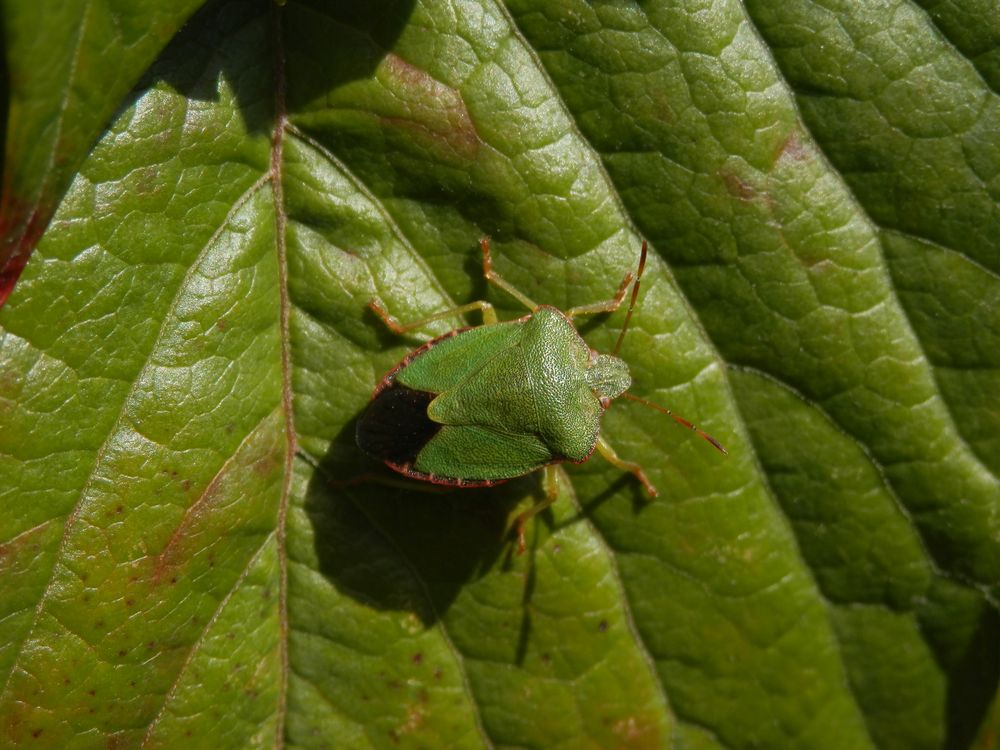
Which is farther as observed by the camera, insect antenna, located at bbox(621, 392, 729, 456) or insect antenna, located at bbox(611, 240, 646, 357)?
insect antenna, located at bbox(621, 392, 729, 456)

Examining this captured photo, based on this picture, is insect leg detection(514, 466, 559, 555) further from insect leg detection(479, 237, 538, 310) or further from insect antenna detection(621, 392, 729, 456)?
insect leg detection(479, 237, 538, 310)

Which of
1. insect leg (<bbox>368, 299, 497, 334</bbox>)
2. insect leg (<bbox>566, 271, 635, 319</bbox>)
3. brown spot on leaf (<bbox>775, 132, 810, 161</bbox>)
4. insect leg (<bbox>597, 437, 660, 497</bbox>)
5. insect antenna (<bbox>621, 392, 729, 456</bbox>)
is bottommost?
insect leg (<bbox>597, 437, 660, 497</bbox>)

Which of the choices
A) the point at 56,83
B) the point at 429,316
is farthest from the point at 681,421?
the point at 56,83

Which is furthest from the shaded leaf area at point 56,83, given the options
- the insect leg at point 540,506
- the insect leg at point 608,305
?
the insect leg at point 540,506

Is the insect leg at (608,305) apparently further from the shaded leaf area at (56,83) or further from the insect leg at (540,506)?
the shaded leaf area at (56,83)

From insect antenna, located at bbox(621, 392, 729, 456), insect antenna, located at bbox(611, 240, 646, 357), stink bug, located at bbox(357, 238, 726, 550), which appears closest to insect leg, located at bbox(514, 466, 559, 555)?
stink bug, located at bbox(357, 238, 726, 550)

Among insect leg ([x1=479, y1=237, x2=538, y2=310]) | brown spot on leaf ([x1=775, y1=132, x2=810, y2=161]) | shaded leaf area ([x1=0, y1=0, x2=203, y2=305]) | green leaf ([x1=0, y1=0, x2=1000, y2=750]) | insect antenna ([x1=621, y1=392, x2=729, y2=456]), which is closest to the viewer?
shaded leaf area ([x1=0, y1=0, x2=203, y2=305])

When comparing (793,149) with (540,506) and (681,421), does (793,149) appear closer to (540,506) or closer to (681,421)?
(681,421)

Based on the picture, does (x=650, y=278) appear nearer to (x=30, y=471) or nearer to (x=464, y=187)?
(x=464, y=187)
